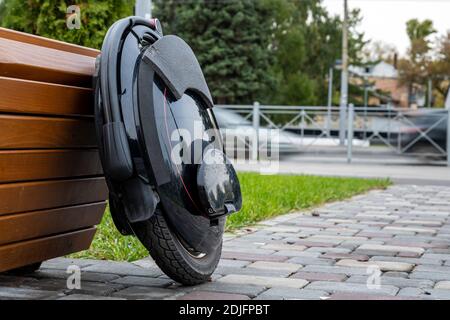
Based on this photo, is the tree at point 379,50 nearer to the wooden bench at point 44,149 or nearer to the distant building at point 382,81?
the distant building at point 382,81

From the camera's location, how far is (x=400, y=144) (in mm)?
16422

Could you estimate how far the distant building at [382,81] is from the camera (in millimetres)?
62825

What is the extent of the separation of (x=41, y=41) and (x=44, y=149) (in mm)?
466

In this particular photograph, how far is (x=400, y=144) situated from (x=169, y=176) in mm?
14035

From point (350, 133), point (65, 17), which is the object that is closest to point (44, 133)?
point (65, 17)

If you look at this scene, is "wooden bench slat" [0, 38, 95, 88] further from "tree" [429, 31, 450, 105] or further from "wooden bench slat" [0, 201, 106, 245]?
"tree" [429, 31, 450, 105]

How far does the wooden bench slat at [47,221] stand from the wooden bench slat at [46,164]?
0.16 meters

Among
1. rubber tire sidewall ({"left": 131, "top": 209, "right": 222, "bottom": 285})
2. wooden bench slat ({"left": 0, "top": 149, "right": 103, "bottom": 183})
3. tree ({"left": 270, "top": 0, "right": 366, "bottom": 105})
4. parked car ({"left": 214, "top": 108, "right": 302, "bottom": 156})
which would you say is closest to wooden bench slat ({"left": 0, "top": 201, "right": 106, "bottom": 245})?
wooden bench slat ({"left": 0, "top": 149, "right": 103, "bottom": 183})

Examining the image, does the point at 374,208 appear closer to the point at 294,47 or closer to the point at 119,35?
the point at 119,35

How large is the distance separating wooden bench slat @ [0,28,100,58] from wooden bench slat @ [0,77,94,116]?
0.19 metres

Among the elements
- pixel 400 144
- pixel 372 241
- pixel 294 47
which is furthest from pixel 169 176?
pixel 294 47

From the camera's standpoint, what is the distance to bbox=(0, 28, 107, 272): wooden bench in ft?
9.38

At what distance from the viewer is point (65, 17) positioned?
639 cm

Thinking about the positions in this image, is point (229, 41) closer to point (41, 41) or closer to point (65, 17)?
point (65, 17)
